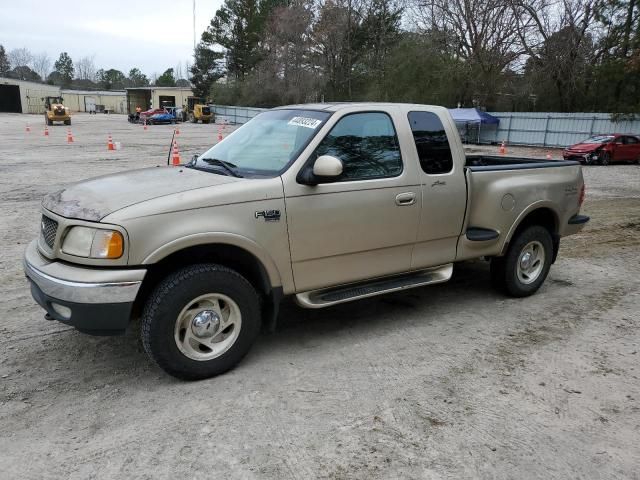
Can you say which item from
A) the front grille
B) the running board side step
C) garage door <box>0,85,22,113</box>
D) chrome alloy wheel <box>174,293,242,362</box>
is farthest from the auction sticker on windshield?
garage door <box>0,85,22,113</box>

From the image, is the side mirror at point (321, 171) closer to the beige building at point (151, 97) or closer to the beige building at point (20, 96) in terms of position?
the beige building at point (151, 97)

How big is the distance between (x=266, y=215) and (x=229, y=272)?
48 centimetres

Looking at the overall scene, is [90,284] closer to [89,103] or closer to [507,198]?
[507,198]

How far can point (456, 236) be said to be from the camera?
4867 millimetres

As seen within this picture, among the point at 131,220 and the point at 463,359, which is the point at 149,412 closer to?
the point at 131,220

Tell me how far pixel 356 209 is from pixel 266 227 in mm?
794

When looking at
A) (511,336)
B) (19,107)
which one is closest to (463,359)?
(511,336)

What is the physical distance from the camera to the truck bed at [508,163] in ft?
16.9

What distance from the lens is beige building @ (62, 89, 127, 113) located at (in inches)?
3681

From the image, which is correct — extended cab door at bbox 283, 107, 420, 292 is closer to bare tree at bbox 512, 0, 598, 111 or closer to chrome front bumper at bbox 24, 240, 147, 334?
chrome front bumper at bbox 24, 240, 147, 334

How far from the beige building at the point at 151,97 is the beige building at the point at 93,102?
16535 mm

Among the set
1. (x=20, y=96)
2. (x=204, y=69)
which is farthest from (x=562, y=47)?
(x=20, y=96)

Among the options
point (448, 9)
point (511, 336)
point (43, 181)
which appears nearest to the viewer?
point (511, 336)

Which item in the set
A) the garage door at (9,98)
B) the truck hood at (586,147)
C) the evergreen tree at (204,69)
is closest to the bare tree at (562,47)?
the truck hood at (586,147)
